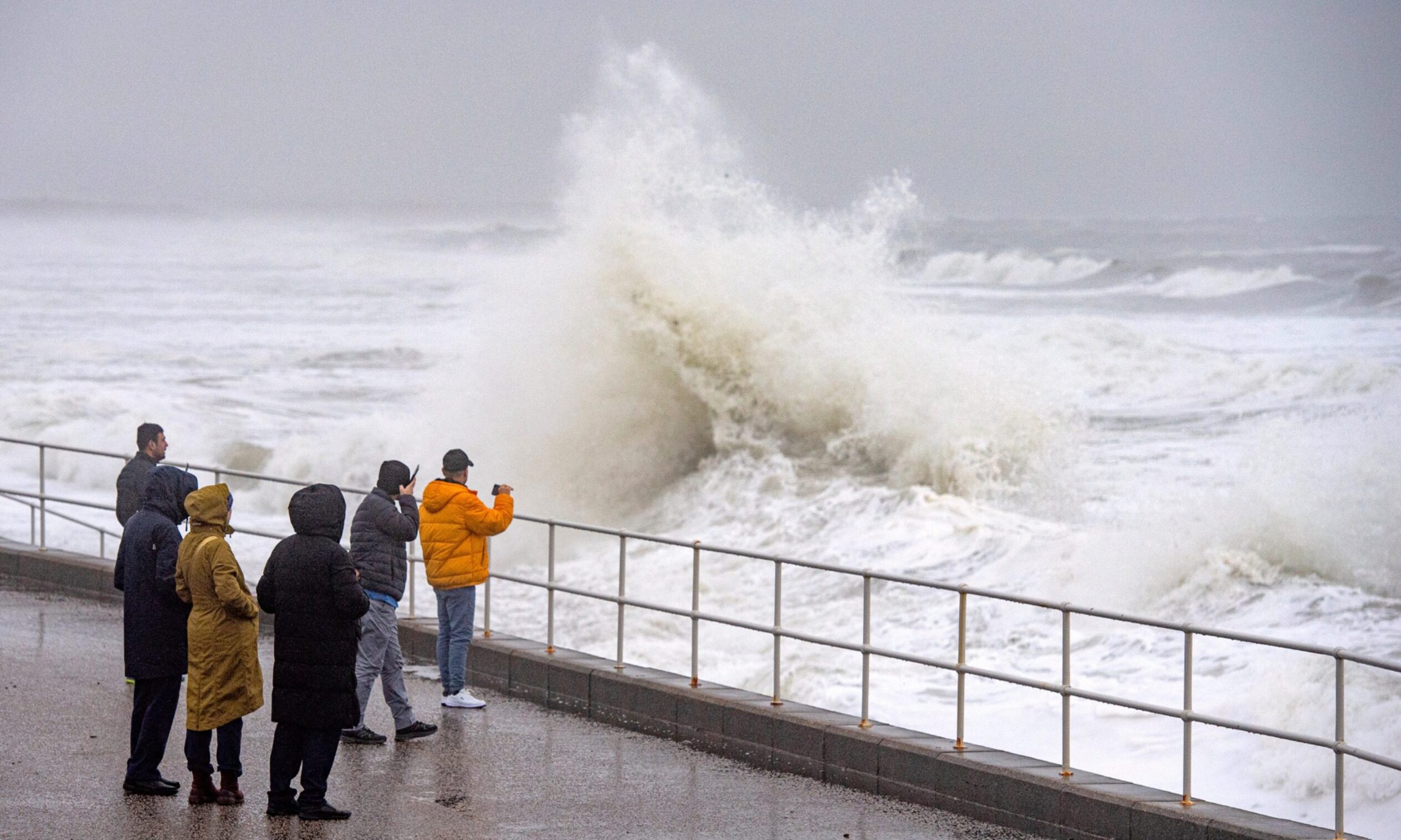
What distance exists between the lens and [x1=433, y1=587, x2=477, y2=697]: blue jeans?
26.1 feet

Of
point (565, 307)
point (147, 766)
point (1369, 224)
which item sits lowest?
point (147, 766)

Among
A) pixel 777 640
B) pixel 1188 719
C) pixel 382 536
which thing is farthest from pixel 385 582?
pixel 1188 719

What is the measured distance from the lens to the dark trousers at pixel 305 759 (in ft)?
19.2

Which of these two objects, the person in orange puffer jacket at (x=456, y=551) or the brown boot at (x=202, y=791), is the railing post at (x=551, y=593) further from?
the brown boot at (x=202, y=791)

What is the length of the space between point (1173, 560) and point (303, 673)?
13.9 metres

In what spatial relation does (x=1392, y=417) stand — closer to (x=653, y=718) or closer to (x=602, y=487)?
(x=602, y=487)

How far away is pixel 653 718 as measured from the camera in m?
7.79

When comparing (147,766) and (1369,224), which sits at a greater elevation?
(1369,224)

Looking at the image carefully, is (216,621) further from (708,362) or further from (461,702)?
(708,362)

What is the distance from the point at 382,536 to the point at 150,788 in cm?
145

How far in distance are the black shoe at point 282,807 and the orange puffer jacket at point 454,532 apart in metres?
1.93

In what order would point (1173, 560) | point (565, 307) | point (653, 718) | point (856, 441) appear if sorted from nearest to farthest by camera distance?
1. point (653, 718)
2. point (1173, 560)
3. point (856, 441)
4. point (565, 307)

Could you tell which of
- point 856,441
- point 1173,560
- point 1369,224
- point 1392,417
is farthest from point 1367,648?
point 1369,224

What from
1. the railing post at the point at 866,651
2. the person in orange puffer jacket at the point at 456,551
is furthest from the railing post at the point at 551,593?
the railing post at the point at 866,651
